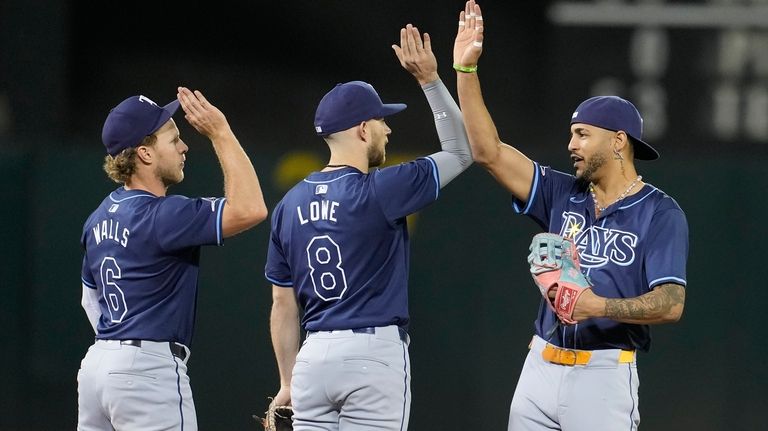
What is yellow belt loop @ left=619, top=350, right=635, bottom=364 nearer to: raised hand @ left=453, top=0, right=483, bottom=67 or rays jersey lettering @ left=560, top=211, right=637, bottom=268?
rays jersey lettering @ left=560, top=211, right=637, bottom=268

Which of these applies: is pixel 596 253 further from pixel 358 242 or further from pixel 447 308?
pixel 447 308

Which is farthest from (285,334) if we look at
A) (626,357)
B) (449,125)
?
(626,357)

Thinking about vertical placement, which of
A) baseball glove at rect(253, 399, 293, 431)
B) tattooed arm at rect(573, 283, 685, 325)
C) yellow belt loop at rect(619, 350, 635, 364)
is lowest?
baseball glove at rect(253, 399, 293, 431)

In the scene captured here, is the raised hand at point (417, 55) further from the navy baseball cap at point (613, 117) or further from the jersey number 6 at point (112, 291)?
the jersey number 6 at point (112, 291)

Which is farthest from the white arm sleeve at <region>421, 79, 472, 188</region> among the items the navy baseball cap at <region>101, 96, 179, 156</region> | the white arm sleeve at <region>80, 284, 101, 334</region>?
the white arm sleeve at <region>80, 284, 101, 334</region>

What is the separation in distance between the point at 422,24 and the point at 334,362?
4.48m

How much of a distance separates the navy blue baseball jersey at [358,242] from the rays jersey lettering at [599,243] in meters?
0.53

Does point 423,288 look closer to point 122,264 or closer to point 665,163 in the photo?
point 665,163

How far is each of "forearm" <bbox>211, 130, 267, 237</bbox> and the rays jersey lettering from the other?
3.55 ft

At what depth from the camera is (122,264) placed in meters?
3.79

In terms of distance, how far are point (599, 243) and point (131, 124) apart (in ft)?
5.40

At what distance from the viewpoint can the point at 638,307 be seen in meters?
3.61

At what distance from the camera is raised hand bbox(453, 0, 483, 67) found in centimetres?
390

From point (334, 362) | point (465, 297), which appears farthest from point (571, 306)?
point (465, 297)
